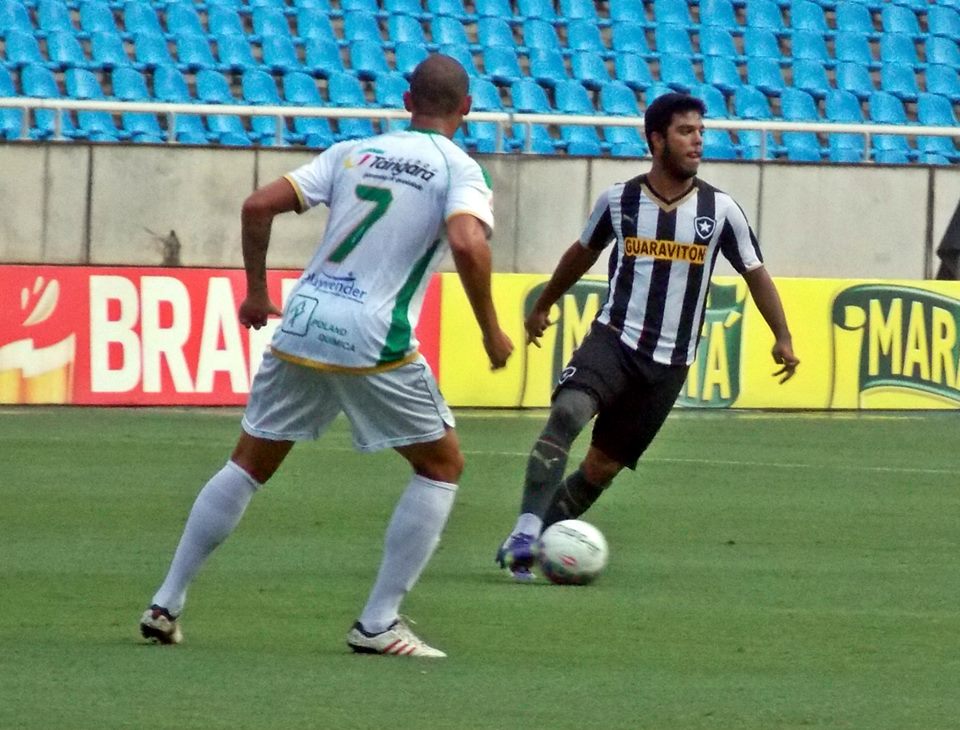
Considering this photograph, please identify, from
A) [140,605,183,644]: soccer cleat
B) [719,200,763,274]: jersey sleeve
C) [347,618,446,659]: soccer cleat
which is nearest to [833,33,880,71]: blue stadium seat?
[719,200,763,274]: jersey sleeve

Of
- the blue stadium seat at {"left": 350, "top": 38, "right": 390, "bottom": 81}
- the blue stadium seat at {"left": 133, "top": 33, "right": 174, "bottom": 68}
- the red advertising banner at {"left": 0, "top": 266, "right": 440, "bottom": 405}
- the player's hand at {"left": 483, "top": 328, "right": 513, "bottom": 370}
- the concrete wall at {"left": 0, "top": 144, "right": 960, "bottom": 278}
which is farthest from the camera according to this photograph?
the blue stadium seat at {"left": 350, "top": 38, "right": 390, "bottom": 81}

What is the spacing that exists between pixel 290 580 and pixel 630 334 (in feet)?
5.79

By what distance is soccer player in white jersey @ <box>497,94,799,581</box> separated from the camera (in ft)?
28.4

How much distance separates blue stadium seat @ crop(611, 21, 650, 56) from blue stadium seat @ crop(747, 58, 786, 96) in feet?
3.91

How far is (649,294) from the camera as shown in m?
8.81

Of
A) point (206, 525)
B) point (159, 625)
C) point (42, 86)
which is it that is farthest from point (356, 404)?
point (42, 86)

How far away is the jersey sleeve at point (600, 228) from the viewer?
8891mm

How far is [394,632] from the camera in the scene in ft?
21.5

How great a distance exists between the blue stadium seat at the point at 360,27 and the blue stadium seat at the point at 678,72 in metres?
3.11

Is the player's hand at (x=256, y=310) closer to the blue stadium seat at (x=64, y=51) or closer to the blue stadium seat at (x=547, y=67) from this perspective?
the blue stadium seat at (x=64, y=51)

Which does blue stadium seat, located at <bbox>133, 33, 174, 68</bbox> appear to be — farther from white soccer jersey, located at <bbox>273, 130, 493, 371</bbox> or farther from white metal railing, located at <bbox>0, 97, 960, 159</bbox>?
white soccer jersey, located at <bbox>273, 130, 493, 371</bbox>

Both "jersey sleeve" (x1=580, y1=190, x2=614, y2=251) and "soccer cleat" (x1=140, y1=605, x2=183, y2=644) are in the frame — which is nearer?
"soccer cleat" (x1=140, y1=605, x2=183, y2=644)

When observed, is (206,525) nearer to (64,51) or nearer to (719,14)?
(64,51)

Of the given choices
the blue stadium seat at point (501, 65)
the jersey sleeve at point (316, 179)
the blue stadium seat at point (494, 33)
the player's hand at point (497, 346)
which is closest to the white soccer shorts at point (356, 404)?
the player's hand at point (497, 346)
